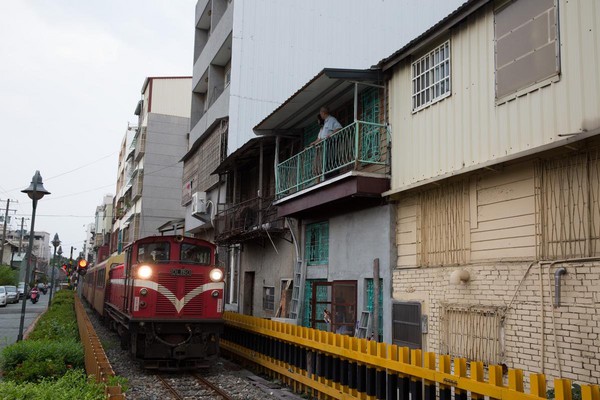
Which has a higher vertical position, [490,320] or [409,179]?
[409,179]

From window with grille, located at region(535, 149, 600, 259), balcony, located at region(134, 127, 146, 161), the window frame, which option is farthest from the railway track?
balcony, located at region(134, 127, 146, 161)

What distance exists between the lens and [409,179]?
1027cm

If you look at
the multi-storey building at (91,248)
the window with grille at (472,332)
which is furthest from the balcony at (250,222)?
the multi-storey building at (91,248)

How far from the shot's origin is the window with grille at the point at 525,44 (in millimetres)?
7465

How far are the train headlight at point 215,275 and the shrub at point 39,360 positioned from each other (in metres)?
3.30

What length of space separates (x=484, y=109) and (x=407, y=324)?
4.07 m

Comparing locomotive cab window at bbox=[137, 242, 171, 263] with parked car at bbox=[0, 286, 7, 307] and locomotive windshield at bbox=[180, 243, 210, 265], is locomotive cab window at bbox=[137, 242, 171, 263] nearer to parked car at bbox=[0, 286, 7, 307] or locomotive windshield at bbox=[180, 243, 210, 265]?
locomotive windshield at bbox=[180, 243, 210, 265]

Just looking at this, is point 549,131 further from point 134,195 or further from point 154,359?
point 134,195

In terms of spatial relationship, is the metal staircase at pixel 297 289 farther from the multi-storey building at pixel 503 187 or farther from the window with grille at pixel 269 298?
the multi-storey building at pixel 503 187

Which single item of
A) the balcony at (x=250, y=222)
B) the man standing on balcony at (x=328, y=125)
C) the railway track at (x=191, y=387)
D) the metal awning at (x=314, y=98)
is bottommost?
the railway track at (x=191, y=387)

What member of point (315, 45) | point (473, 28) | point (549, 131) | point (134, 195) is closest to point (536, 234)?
point (549, 131)

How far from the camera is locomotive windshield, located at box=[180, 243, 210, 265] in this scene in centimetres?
1288

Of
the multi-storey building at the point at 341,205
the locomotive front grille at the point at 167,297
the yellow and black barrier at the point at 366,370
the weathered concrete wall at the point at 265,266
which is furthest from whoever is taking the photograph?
the weathered concrete wall at the point at 265,266

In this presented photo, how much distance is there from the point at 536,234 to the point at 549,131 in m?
1.39
